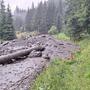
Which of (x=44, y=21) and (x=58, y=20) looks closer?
(x=44, y=21)

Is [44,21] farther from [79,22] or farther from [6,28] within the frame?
[79,22]

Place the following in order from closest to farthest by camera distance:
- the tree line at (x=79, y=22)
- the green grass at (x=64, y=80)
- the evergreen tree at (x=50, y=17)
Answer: the green grass at (x=64, y=80), the tree line at (x=79, y=22), the evergreen tree at (x=50, y=17)

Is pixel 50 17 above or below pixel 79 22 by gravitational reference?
below

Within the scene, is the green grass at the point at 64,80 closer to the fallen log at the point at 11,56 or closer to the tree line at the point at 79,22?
the fallen log at the point at 11,56

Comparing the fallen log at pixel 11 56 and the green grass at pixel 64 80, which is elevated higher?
the green grass at pixel 64 80

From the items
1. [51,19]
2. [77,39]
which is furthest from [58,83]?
[51,19]

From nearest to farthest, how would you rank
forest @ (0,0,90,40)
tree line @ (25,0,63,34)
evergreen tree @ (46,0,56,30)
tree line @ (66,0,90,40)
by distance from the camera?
tree line @ (66,0,90,40) → forest @ (0,0,90,40) → tree line @ (25,0,63,34) → evergreen tree @ (46,0,56,30)

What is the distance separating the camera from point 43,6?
111750 mm

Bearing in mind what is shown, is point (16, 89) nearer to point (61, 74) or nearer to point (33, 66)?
point (61, 74)

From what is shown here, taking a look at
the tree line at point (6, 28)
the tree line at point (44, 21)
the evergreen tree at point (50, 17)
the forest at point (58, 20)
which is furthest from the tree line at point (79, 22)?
the evergreen tree at point (50, 17)

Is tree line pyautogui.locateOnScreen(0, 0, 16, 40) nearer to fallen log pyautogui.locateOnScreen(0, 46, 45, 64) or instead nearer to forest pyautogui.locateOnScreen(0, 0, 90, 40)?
forest pyautogui.locateOnScreen(0, 0, 90, 40)

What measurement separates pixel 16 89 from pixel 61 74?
2.27 meters

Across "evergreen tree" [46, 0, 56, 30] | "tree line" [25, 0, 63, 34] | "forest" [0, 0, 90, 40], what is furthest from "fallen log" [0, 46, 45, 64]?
"evergreen tree" [46, 0, 56, 30]

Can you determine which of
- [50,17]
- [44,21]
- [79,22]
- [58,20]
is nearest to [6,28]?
[79,22]
